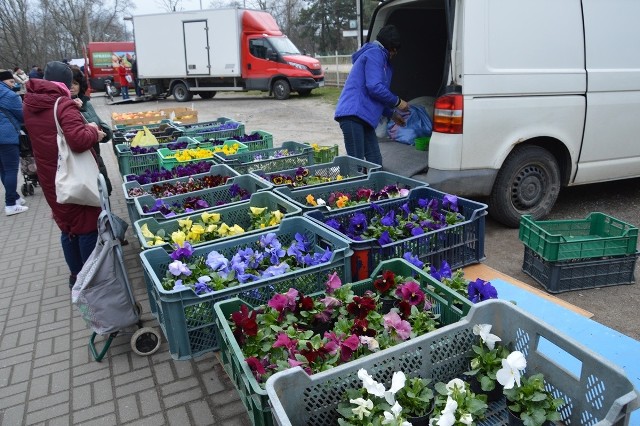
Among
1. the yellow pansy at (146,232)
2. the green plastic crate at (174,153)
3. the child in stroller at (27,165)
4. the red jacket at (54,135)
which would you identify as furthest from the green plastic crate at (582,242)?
the child in stroller at (27,165)

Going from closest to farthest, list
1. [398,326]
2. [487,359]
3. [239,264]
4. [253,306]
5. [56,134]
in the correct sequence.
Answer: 1. [487,359]
2. [398,326]
3. [253,306]
4. [239,264]
5. [56,134]

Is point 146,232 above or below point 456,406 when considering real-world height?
above

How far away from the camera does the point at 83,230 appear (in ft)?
12.8

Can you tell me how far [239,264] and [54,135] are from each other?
214 cm

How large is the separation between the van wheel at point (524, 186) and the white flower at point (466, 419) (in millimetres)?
3495

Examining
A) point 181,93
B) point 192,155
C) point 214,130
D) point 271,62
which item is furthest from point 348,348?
point 181,93

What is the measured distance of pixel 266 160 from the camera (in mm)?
5059

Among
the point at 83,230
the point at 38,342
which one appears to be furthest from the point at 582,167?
the point at 38,342

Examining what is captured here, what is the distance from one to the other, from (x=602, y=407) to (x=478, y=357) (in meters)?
0.46

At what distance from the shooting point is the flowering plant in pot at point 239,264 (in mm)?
Answer: 2641

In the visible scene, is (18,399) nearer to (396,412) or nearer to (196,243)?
(196,243)

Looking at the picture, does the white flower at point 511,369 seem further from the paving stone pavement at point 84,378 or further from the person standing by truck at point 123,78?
the person standing by truck at point 123,78

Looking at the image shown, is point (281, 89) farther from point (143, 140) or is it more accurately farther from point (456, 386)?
point (456, 386)

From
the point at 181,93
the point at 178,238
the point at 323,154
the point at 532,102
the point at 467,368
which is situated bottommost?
the point at 467,368
